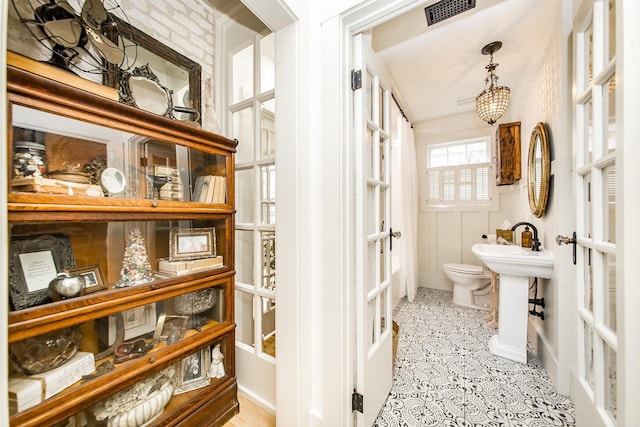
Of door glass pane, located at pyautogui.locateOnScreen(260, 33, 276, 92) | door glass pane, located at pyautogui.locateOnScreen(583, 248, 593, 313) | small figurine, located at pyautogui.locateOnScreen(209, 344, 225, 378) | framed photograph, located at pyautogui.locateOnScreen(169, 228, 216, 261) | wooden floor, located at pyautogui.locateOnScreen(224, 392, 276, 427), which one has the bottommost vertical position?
wooden floor, located at pyautogui.locateOnScreen(224, 392, 276, 427)

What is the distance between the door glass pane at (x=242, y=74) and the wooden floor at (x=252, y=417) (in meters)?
1.99

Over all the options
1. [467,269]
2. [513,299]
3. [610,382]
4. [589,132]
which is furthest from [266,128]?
[467,269]

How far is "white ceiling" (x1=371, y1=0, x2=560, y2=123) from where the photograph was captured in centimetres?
174

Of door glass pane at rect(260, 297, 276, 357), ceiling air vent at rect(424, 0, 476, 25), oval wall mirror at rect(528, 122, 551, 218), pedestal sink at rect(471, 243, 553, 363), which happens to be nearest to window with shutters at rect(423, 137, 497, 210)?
oval wall mirror at rect(528, 122, 551, 218)

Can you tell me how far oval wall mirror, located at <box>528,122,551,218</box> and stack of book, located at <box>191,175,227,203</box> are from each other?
2.30 meters

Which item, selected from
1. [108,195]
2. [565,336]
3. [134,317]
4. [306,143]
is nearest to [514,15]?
[306,143]

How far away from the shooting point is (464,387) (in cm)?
166

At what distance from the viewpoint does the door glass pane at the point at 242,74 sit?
1.65m

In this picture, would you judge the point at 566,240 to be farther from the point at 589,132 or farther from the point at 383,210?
the point at 383,210

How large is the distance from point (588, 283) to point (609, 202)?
0.40 meters

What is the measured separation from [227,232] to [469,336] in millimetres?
2393

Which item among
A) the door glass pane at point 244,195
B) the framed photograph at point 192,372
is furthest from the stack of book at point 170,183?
the framed photograph at point 192,372

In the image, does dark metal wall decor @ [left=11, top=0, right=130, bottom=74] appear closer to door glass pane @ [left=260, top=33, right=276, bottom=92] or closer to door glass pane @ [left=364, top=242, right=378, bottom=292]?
door glass pane @ [left=260, top=33, right=276, bottom=92]

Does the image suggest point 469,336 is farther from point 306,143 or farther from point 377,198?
Result: point 306,143
